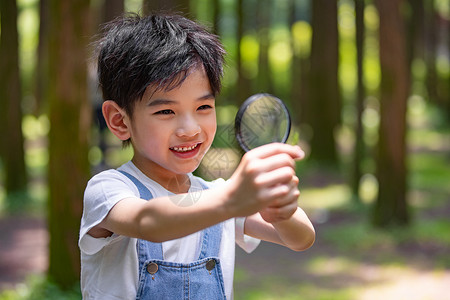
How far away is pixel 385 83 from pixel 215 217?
7.14 metres

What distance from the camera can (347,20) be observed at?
1056 inches

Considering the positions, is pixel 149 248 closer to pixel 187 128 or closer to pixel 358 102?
pixel 187 128

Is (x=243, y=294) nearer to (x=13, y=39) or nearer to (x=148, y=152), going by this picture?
(x=148, y=152)

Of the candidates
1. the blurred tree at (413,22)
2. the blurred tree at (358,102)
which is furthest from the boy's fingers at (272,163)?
the blurred tree at (413,22)

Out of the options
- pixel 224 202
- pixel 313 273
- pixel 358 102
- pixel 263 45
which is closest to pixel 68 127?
pixel 313 273

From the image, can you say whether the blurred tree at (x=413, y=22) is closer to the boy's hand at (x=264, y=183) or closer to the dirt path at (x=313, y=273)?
the dirt path at (x=313, y=273)

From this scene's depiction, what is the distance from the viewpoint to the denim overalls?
1669 mm

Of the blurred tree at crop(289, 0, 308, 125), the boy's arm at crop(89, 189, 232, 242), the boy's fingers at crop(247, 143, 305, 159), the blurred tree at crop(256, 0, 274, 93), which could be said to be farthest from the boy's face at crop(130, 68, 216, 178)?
the blurred tree at crop(256, 0, 274, 93)

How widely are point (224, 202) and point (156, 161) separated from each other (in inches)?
17.6

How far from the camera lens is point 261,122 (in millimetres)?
1600

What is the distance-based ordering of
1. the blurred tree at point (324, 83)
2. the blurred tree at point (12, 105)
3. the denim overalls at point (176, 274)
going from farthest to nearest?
1. the blurred tree at point (324, 83)
2. the blurred tree at point (12, 105)
3. the denim overalls at point (176, 274)

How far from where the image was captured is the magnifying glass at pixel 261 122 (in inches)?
61.6

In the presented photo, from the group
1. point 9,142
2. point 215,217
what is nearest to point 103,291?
point 215,217

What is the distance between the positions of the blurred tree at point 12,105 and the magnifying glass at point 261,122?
983 cm
